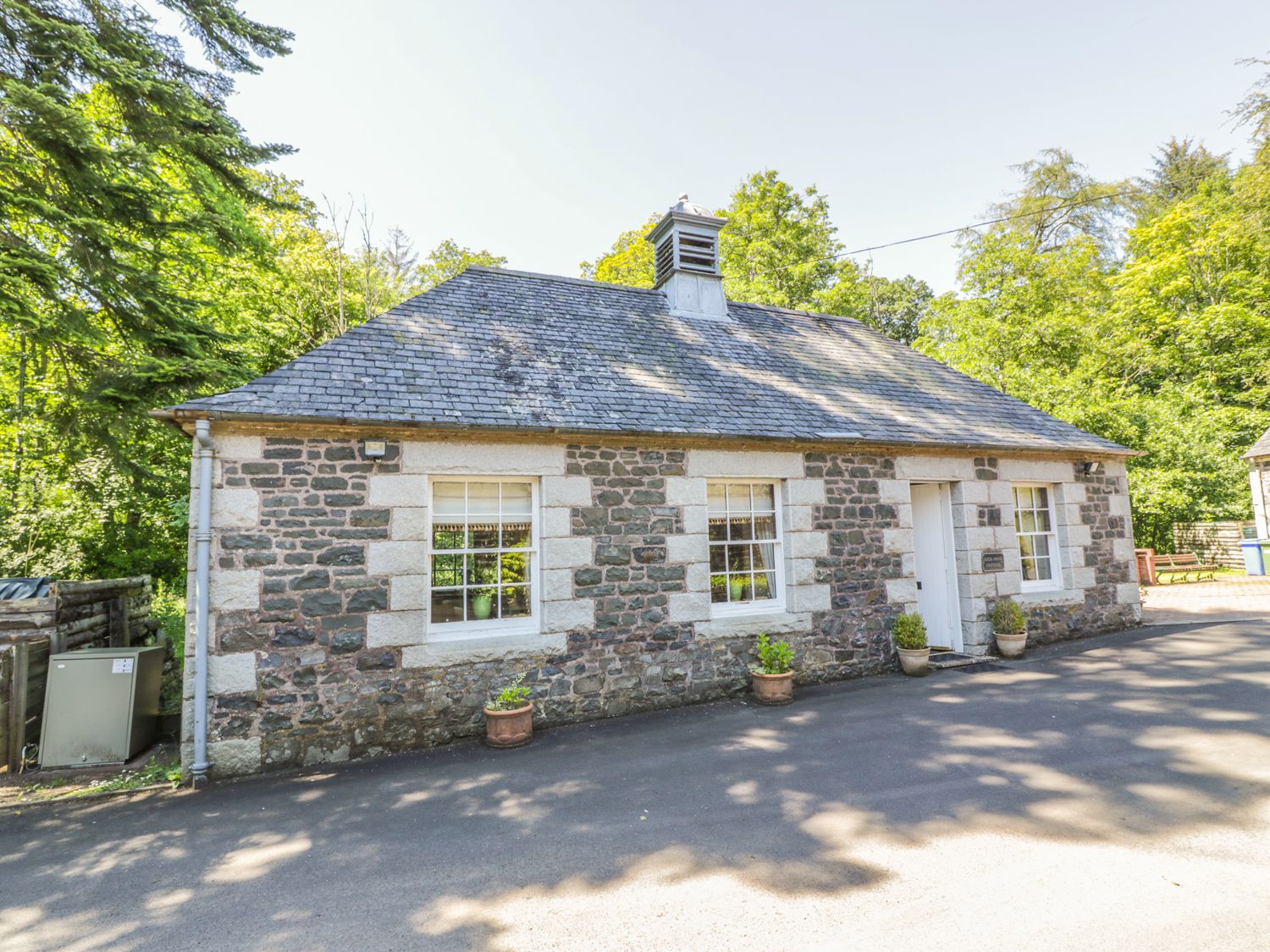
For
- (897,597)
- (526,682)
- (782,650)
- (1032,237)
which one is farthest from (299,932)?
(1032,237)

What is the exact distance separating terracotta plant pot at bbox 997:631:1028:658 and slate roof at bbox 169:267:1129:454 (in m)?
2.74

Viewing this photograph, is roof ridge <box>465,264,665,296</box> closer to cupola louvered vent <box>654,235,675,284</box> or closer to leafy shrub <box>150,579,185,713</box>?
cupola louvered vent <box>654,235,675,284</box>

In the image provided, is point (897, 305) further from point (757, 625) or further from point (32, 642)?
point (32, 642)

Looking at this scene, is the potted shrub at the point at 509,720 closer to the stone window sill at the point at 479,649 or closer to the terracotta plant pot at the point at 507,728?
the terracotta plant pot at the point at 507,728

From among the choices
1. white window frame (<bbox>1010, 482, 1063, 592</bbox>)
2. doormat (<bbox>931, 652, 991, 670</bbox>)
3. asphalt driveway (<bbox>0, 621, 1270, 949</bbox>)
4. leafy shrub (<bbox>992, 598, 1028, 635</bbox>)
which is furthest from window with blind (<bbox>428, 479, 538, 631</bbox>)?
white window frame (<bbox>1010, 482, 1063, 592</bbox>)

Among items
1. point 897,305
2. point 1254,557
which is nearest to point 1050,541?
point 1254,557

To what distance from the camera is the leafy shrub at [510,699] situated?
5.59m

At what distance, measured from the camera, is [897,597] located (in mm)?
7797

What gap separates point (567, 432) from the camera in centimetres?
614

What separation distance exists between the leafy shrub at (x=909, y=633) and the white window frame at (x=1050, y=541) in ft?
8.44

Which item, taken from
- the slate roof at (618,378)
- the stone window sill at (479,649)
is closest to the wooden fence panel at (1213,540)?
the slate roof at (618,378)

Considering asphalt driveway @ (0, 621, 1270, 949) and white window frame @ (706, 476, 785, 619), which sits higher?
white window frame @ (706, 476, 785, 619)

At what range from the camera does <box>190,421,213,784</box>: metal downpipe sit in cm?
494

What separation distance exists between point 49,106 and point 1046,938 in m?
9.76
